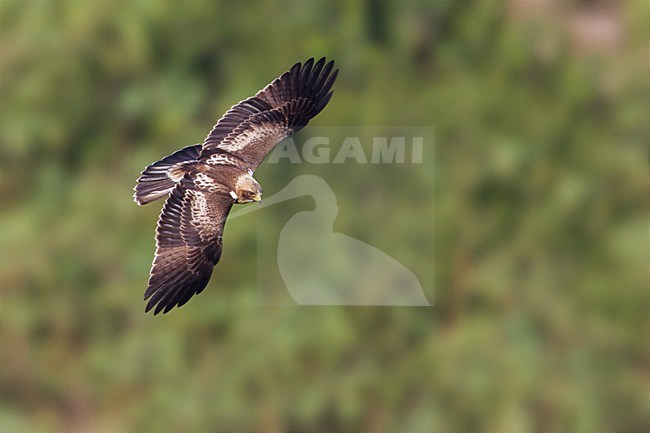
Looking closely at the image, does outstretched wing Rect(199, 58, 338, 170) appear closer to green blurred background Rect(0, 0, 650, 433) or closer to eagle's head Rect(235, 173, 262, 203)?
eagle's head Rect(235, 173, 262, 203)

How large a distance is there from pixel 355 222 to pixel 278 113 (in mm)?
6465

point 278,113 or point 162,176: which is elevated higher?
point 278,113

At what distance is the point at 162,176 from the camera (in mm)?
7574

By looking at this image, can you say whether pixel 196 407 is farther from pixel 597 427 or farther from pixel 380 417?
pixel 597 427

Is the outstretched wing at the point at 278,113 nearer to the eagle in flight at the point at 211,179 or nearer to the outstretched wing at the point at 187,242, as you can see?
the eagle in flight at the point at 211,179

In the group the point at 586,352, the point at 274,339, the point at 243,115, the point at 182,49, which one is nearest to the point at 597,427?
the point at 586,352

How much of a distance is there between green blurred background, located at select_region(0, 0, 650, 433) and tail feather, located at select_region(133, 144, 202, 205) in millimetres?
6147

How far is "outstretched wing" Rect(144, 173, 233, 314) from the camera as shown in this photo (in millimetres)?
7094

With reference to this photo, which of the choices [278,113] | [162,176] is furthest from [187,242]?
[278,113]

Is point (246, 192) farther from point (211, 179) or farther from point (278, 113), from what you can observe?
point (278, 113)

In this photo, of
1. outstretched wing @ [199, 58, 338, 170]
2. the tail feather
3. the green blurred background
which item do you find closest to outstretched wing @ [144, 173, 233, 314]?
the tail feather

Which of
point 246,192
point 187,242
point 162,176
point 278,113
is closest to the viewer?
point 187,242

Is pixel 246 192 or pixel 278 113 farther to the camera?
pixel 278 113

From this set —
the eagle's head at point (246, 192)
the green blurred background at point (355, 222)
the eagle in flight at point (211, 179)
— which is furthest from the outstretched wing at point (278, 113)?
the green blurred background at point (355, 222)
